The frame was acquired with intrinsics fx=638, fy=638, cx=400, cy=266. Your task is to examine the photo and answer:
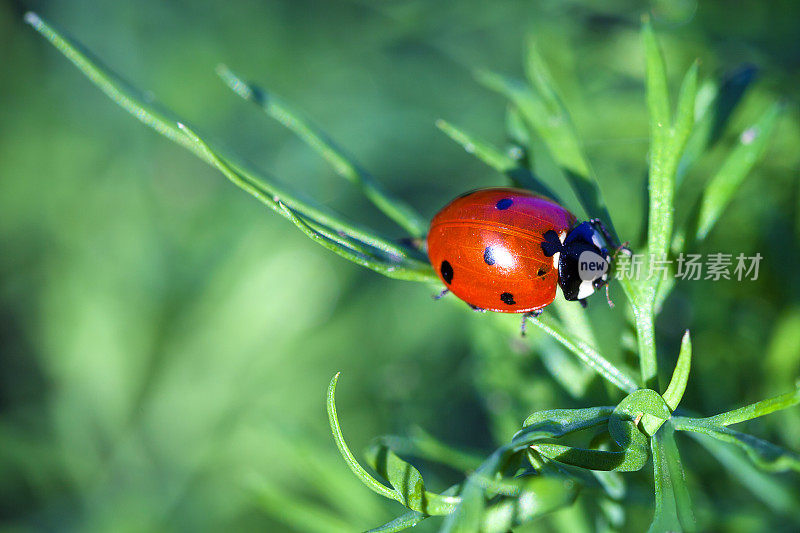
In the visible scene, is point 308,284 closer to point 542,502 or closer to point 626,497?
point 626,497

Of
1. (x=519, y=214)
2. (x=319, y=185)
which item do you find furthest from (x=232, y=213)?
(x=519, y=214)

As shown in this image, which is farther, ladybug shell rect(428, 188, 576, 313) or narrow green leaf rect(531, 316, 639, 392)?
ladybug shell rect(428, 188, 576, 313)

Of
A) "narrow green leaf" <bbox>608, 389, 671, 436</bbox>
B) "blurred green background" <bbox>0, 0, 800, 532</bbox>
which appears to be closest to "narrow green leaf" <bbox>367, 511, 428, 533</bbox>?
"narrow green leaf" <bbox>608, 389, 671, 436</bbox>

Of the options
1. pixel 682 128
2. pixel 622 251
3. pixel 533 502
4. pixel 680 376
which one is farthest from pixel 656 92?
pixel 533 502

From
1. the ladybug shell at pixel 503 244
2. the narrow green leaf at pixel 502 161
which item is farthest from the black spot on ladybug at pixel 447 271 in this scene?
the narrow green leaf at pixel 502 161

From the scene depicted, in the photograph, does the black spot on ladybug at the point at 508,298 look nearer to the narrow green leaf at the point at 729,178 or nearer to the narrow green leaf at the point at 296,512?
the narrow green leaf at the point at 729,178

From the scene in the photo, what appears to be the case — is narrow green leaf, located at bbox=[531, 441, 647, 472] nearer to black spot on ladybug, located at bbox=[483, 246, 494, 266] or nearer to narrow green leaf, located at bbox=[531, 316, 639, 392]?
narrow green leaf, located at bbox=[531, 316, 639, 392]
